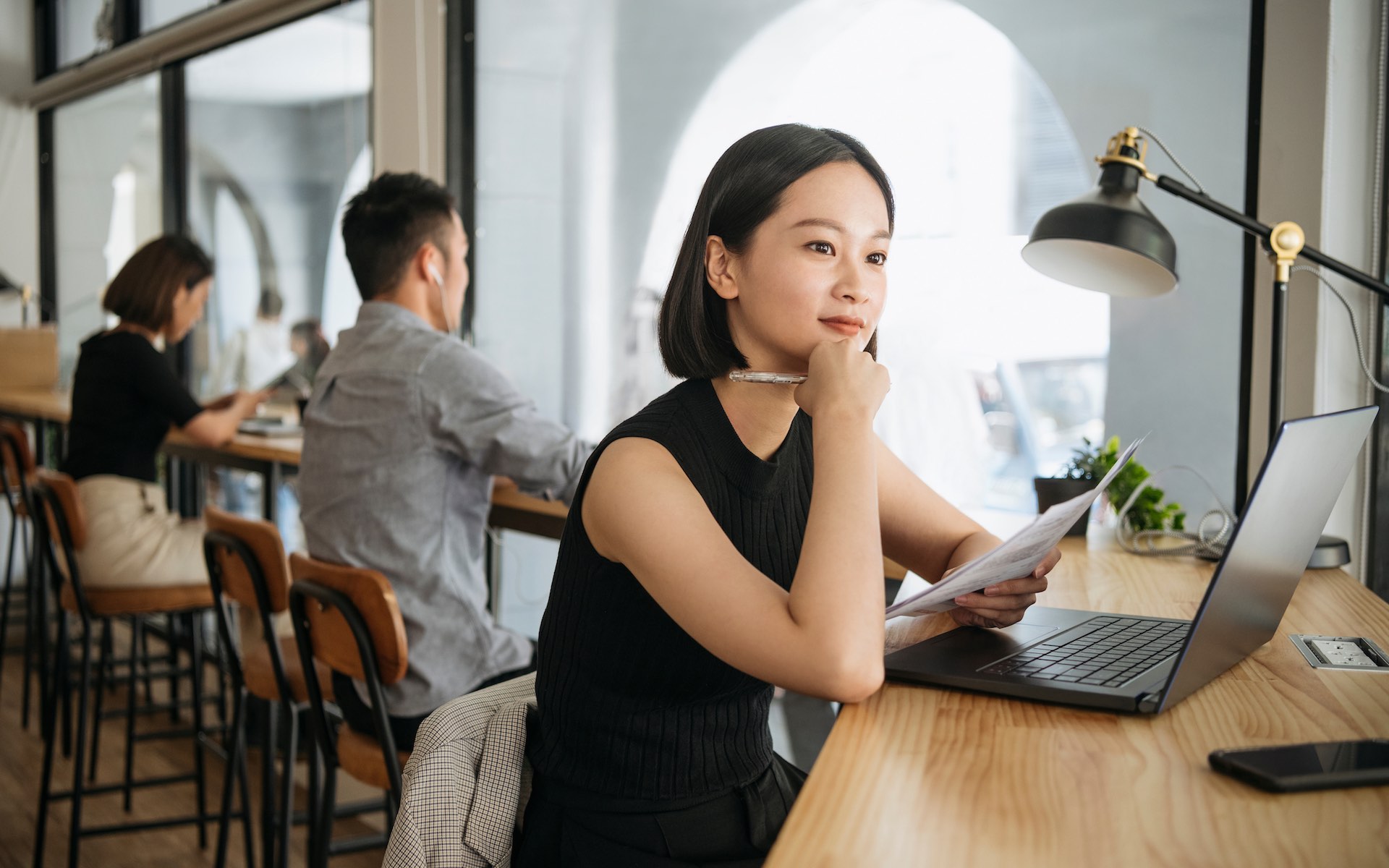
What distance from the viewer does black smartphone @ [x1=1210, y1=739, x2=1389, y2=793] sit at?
27.4 inches

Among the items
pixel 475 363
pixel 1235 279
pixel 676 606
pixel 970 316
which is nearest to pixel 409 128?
pixel 475 363

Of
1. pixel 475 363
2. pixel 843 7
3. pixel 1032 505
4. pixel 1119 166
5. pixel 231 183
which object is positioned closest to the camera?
pixel 1119 166

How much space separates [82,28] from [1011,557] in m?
5.73

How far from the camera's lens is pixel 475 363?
1912mm

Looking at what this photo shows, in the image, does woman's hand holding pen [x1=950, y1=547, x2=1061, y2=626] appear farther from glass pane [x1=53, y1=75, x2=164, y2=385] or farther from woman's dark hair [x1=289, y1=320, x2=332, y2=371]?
glass pane [x1=53, y1=75, x2=164, y2=385]

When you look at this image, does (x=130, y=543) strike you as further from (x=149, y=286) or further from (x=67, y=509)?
(x=149, y=286)

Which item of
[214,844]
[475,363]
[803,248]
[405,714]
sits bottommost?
[214,844]

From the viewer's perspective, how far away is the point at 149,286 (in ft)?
10.1

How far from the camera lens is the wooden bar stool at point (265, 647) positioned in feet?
5.95

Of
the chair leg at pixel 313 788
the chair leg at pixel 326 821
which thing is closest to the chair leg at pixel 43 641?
the chair leg at pixel 313 788

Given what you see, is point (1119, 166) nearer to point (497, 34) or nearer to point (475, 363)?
point (475, 363)

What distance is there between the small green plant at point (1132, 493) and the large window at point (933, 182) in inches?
6.8

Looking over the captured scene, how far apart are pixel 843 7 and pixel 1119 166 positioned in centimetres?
105

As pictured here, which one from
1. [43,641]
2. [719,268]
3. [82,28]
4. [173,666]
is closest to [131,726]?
[43,641]
